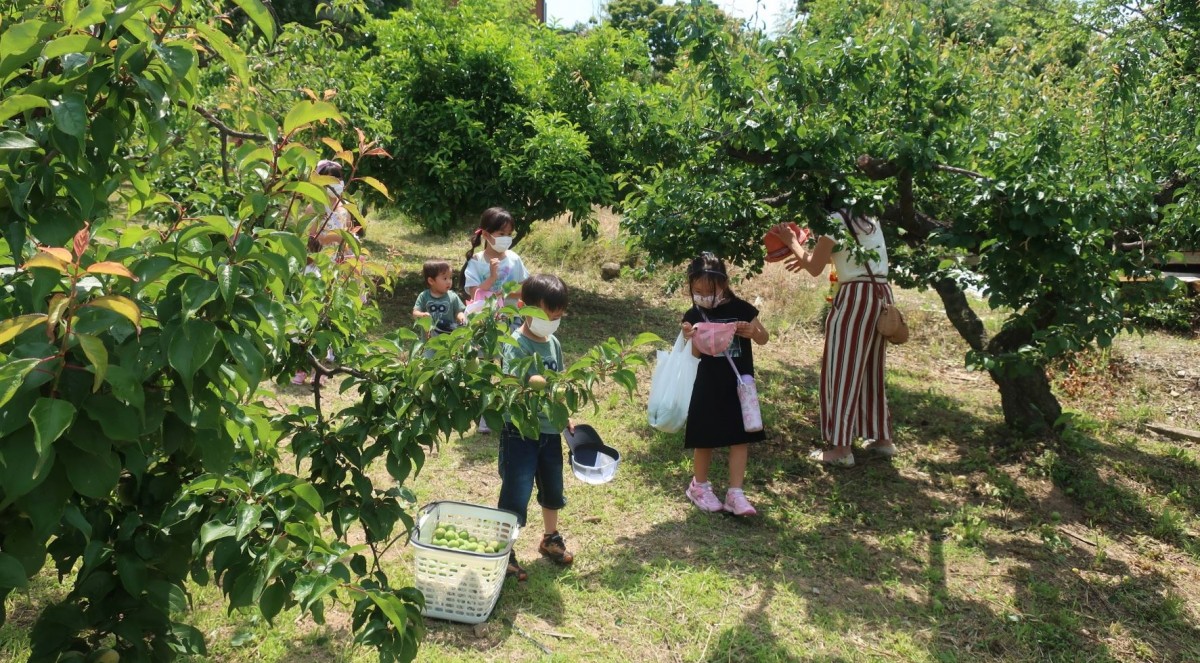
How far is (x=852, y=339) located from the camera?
5.18m

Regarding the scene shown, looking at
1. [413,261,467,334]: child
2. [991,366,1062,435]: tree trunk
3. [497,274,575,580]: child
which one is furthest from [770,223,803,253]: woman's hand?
[413,261,467,334]: child

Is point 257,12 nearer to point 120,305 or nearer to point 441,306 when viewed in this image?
point 120,305

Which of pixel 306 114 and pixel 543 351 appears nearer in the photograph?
pixel 306 114

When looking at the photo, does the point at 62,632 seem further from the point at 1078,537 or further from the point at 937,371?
the point at 937,371

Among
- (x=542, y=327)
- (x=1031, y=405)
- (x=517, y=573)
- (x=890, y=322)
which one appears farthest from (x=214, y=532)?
(x=1031, y=405)

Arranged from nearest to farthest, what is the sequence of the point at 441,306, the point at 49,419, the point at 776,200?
1. the point at 49,419
2. the point at 776,200
3. the point at 441,306

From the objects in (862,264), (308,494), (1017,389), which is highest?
(862,264)

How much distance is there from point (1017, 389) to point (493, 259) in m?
3.53

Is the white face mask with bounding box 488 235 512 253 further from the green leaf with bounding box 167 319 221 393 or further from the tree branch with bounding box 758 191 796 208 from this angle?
the green leaf with bounding box 167 319 221 393

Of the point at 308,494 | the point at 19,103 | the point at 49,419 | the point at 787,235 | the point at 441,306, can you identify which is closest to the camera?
the point at 49,419

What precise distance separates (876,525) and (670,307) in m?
5.49

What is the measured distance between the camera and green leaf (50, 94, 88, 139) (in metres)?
1.33

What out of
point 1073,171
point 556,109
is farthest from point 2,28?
point 556,109

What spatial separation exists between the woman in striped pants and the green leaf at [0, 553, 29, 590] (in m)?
3.98
